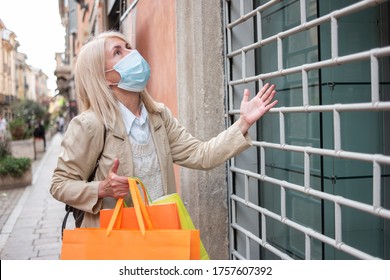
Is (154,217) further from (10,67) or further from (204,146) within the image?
(10,67)

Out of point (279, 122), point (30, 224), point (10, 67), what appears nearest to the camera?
point (279, 122)

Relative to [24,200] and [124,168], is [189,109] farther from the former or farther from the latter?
[24,200]

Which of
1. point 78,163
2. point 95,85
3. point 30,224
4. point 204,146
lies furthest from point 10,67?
point 30,224

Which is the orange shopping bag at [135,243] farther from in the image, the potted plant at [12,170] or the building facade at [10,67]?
the potted plant at [12,170]

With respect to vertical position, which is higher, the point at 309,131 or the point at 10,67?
the point at 10,67

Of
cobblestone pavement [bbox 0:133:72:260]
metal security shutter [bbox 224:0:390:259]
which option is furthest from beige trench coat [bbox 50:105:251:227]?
cobblestone pavement [bbox 0:133:72:260]

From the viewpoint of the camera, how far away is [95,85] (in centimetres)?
223

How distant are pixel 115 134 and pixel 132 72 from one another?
12.1 inches

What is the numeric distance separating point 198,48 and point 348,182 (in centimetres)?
131

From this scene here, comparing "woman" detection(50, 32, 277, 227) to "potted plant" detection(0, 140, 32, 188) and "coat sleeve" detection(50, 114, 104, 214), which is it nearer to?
"coat sleeve" detection(50, 114, 104, 214)

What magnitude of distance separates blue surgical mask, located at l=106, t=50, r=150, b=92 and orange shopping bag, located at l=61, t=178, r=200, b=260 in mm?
638

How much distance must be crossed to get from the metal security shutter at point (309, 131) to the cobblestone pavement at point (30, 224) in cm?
262

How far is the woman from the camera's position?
2.16 meters

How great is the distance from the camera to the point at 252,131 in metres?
3.34
